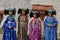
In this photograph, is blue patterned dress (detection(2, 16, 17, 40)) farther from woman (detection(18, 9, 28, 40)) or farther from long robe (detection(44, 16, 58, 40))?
long robe (detection(44, 16, 58, 40))

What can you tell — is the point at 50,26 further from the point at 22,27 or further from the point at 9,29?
the point at 9,29

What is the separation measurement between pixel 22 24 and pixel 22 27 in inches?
1.0

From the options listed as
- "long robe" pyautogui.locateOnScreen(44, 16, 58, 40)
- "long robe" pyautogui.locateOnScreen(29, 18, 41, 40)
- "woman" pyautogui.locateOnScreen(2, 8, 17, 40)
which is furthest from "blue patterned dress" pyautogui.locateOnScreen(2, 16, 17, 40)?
"long robe" pyautogui.locateOnScreen(44, 16, 58, 40)

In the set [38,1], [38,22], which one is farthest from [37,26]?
[38,1]

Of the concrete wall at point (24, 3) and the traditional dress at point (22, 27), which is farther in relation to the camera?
the concrete wall at point (24, 3)

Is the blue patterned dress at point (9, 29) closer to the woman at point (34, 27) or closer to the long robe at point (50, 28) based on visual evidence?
the woman at point (34, 27)

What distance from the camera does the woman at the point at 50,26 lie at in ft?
7.24

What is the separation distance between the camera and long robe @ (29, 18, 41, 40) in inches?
87.9

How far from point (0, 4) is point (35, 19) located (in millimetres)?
460

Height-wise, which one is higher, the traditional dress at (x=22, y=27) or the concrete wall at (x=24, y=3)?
the concrete wall at (x=24, y=3)

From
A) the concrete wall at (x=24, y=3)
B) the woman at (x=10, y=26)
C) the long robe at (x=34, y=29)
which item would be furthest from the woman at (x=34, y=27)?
the concrete wall at (x=24, y=3)

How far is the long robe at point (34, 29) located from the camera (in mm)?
2232

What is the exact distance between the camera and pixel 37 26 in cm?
223

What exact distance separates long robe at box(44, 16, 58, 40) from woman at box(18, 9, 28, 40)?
Answer: 170 mm
